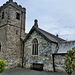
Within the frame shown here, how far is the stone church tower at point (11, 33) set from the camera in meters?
14.4

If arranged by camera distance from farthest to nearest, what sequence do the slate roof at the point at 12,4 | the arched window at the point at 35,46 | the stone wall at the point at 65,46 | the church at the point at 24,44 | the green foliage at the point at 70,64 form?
the slate roof at the point at 12,4, the arched window at the point at 35,46, the church at the point at 24,44, the stone wall at the point at 65,46, the green foliage at the point at 70,64

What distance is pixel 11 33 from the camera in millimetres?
15195

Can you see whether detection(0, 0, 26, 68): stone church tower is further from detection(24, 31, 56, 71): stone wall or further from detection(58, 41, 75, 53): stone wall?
detection(58, 41, 75, 53): stone wall

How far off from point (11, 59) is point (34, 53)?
397 cm

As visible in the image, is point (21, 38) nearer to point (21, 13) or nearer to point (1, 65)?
point (21, 13)

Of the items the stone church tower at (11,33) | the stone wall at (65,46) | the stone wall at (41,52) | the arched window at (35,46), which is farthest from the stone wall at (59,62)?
the stone church tower at (11,33)

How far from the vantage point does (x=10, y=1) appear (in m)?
15.4

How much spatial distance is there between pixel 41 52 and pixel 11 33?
247 inches

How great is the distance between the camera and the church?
488 inches

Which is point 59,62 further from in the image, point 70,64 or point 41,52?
point 70,64

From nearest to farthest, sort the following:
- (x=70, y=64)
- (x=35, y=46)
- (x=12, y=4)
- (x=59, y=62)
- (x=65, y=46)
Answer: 1. (x=70, y=64)
2. (x=59, y=62)
3. (x=65, y=46)
4. (x=35, y=46)
5. (x=12, y=4)

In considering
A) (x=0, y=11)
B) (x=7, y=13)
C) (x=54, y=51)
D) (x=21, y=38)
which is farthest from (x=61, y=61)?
(x=0, y=11)

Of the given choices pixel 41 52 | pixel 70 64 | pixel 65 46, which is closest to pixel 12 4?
pixel 41 52

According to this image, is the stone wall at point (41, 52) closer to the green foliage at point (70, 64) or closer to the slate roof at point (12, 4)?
the green foliage at point (70, 64)
